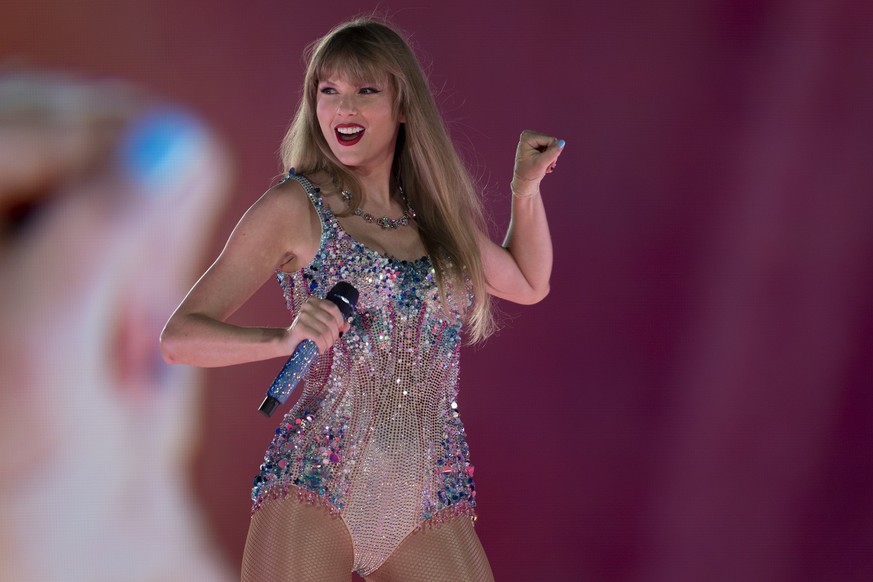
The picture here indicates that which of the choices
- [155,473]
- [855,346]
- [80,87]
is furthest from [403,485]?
[855,346]

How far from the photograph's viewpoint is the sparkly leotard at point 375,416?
1905mm

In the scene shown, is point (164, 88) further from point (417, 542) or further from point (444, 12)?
point (417, 542)

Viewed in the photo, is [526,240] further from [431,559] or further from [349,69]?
[431,559]

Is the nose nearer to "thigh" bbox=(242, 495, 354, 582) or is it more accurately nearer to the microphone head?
the microphone head

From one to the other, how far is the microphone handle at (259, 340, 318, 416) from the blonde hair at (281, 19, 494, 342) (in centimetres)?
45

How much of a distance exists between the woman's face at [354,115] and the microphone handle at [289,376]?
0.53m

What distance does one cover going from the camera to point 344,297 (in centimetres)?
172

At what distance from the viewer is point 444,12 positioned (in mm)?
3195

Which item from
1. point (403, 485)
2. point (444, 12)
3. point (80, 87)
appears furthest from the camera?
point (444, 12)

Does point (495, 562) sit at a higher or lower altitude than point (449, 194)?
lower

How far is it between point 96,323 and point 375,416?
1343 mm

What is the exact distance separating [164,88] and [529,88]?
99 cm

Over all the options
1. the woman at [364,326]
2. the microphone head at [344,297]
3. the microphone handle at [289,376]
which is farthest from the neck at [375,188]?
the microphone handle at [289,376]

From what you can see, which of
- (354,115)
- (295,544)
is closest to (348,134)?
(354,115)
